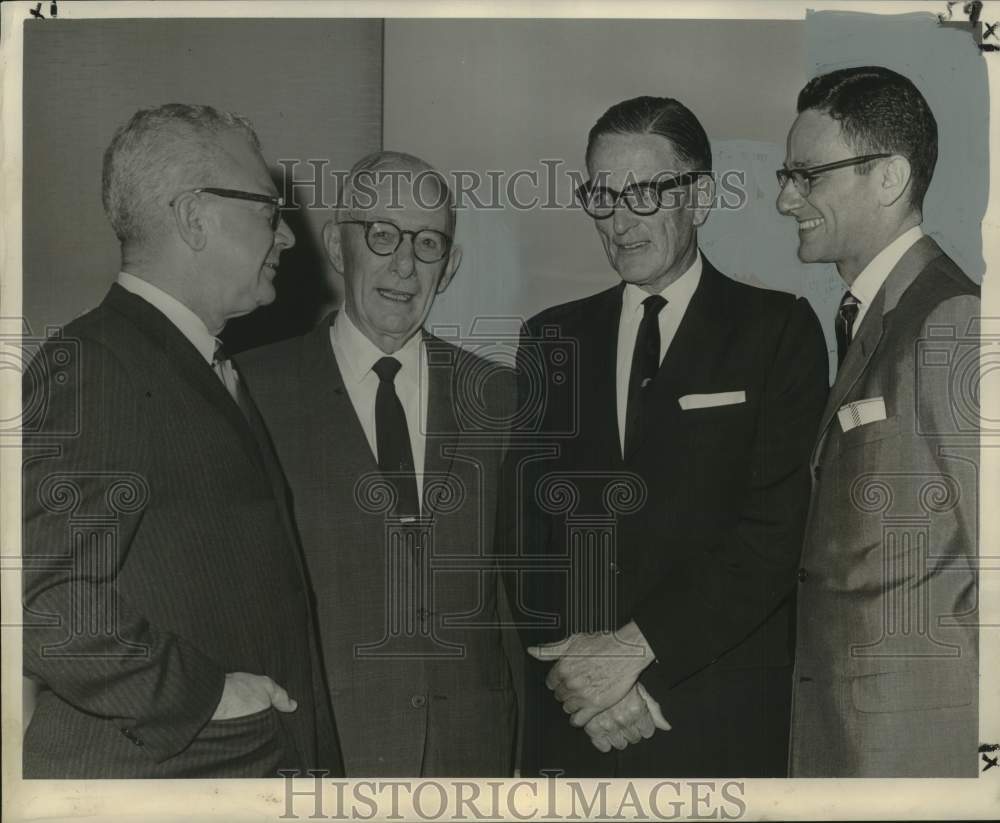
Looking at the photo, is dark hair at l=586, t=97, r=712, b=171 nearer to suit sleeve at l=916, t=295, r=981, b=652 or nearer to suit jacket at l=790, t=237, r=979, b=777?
suit jacket at l=790, t=237, r=979, b=777

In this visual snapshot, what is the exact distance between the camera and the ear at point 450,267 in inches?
116

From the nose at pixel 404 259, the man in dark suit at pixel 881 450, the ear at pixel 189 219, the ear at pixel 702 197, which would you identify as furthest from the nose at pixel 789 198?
the ear at pixel 189 219

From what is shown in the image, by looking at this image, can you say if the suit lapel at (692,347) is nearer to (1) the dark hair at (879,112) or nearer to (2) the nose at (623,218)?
(2) the nose at (623,218)

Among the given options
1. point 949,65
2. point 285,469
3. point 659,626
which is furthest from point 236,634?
point 949,65

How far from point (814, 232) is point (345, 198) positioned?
119 centimetres

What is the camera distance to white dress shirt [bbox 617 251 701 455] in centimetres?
294

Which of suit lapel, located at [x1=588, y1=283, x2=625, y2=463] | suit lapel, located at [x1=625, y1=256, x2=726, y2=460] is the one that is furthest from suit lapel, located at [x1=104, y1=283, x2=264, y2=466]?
suit lapel, located at [x1=625, y1=256, x2=726, y2=460]

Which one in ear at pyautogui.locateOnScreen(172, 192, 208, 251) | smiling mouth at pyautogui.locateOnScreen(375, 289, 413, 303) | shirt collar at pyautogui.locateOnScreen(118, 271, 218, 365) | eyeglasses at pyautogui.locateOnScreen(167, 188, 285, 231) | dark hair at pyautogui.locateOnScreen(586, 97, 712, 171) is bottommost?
shirt collar at pyautogui.locateOnScreen(118, 271, 218, 365)

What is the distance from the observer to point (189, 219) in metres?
2.87

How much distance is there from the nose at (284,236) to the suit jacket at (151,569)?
37 centimetres

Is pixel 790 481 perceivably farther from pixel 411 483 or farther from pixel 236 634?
pixel 236 634

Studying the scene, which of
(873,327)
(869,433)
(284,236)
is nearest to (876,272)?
(873,327)

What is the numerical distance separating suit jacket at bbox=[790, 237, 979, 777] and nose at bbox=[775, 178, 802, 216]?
30 centimetres

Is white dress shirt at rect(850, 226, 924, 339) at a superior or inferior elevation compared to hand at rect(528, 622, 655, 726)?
superior
